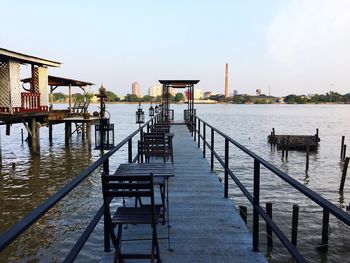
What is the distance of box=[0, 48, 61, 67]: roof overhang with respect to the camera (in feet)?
62.6

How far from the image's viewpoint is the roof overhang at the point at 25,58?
19075 millimetres

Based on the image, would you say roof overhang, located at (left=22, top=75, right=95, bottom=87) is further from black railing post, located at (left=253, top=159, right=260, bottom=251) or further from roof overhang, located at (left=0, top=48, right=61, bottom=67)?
black railing post, located at (left=253, top=159, right=260, bottom=251)

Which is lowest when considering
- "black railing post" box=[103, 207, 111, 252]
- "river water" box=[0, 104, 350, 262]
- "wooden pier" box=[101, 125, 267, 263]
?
"river water" box=[0, 104, 350, 262]

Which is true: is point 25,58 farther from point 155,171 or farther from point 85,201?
point 155,171

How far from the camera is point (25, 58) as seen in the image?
2120 centimetres

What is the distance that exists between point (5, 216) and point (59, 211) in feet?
5.28

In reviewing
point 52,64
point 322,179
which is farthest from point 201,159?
point 52,64

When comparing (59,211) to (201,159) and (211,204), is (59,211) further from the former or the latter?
(211,204)

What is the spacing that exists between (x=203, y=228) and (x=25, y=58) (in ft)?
63.0

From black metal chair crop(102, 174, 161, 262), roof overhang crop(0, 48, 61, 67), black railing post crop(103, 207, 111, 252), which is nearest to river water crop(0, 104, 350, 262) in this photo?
black railing post crop(103, 207, 111, 252)

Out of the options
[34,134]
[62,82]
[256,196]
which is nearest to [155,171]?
[256,196]

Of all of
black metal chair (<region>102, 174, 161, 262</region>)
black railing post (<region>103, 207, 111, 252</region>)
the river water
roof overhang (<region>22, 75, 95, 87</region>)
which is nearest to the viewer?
black metal chair (<region>102, 174, 161, 262</region>)

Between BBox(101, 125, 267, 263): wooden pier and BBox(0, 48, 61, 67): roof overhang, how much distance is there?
48.4ft

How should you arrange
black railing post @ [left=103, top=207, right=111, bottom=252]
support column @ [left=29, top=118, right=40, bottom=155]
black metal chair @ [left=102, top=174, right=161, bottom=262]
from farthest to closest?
support column @ [left=29, top=118, right=40, bottom=155], black railing post @ [left=103, top=207, right=111, bottom=252], black metal chair @ [left=102, top=174, right=161, bottom=262]
